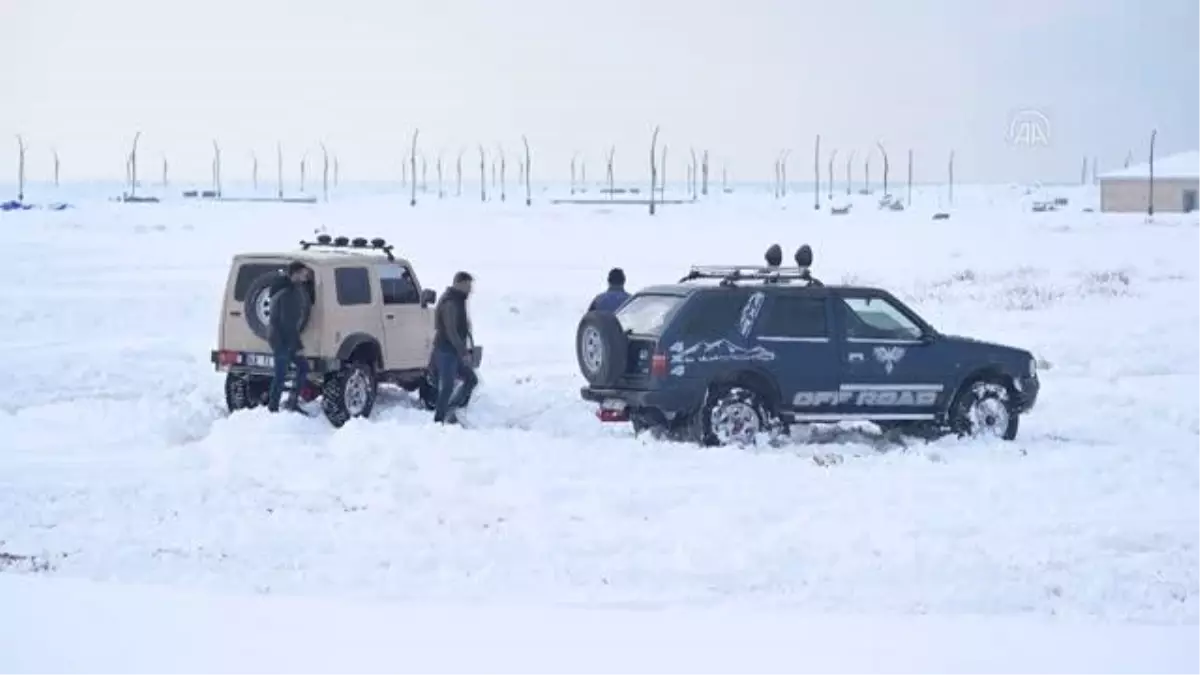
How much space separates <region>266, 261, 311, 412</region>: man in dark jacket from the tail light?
393cm

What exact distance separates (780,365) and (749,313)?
0.60m

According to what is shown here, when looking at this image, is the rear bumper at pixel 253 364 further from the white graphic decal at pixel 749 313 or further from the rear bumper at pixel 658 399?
the white graphic decal at pixel 749 313

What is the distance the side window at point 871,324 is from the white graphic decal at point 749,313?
3.32ft

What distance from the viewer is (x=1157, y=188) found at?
373 feet

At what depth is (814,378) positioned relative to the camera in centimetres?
1759

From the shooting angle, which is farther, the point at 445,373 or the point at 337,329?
the point at 337,329

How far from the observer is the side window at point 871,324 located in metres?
17.9

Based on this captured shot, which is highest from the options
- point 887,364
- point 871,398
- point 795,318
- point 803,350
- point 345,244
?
point 345,244

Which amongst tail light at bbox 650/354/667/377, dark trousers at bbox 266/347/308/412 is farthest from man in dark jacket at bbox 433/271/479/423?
tail light at bbox 650/354/667/377

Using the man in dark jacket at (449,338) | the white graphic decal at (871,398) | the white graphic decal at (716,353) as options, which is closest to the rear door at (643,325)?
the white graphic decal at (716,353)

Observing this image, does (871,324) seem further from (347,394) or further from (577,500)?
(347,394)

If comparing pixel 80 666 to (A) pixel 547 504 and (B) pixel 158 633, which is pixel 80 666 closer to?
(B) pixel 158 633

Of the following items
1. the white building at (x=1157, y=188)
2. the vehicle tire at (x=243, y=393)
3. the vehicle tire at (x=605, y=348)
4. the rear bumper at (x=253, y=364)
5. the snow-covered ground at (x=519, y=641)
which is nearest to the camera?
the snow-covered ground at (x=519, y=641)

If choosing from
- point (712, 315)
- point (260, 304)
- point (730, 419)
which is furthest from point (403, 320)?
point (730, 419)
